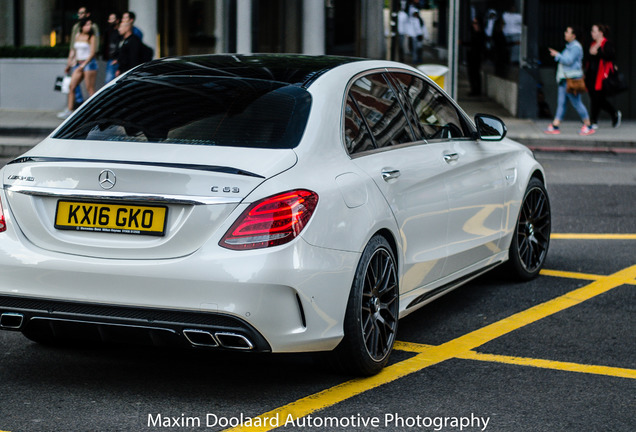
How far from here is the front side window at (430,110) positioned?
608 cm

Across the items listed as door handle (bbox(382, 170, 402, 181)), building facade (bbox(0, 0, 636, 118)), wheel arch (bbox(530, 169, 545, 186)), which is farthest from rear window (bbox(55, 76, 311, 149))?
building facade (bbox(0, 0, 636, 118))

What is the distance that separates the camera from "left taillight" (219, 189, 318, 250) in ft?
14.7

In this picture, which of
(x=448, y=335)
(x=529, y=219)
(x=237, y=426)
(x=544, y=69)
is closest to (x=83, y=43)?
(x=544, y=69)

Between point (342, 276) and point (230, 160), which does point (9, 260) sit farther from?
point (342, 276)

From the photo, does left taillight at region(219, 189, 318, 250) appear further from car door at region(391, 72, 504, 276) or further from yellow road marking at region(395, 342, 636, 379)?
car door at region(391, 72, 504, 276)

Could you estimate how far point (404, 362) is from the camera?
5.46 metres

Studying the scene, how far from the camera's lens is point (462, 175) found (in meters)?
6.25

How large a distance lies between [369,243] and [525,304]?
2164mm

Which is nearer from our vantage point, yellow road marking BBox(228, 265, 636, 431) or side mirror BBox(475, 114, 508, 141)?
yellow road marking BBox(228, 265, 636, 431)

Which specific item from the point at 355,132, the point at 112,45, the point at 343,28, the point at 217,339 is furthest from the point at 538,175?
the point at 343,28

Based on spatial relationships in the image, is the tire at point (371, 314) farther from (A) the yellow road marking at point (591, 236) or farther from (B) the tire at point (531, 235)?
(A) the yellow road marking at point (591, 236)

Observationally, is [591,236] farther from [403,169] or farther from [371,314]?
[371,314]

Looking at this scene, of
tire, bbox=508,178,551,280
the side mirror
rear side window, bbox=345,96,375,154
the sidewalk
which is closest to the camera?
rear side window, bbox=345,96,375,154

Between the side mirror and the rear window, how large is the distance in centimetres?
185
